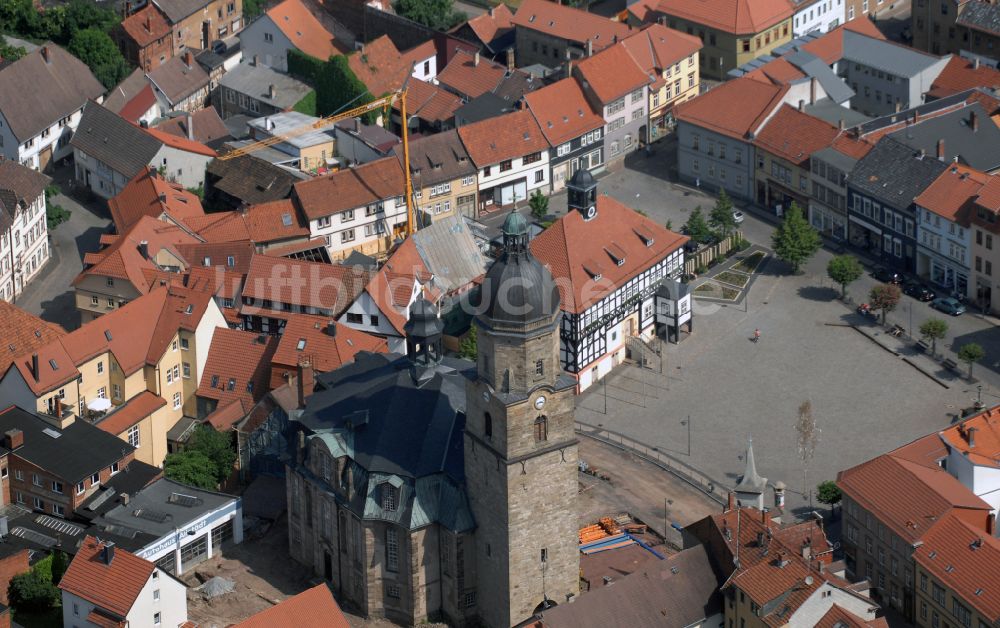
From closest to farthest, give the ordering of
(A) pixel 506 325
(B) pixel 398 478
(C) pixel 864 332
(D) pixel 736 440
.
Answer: (A) pixel 506 325, (B) pixel 398 478, (D) pixel 736 440, (C) pixel 864 332

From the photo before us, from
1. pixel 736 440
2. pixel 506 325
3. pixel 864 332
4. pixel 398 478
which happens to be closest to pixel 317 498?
pixel 398 478

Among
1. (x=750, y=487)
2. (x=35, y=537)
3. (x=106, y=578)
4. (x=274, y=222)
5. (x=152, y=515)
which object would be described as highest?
(x=274, y=222)

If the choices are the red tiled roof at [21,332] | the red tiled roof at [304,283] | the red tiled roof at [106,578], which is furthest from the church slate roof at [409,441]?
the red tiled roof at [21,332]

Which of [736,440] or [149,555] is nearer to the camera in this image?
[149,555]

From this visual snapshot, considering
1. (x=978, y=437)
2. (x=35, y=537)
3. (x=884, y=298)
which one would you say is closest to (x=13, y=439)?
(x=35, y=537)

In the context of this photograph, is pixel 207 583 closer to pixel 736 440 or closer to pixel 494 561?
pixel 494 561

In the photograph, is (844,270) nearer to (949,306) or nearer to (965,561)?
(949,306)
